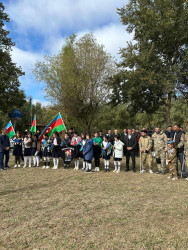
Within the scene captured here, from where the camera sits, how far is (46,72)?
2775 cm

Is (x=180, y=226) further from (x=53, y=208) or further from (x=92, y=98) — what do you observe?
(x=92, y=98)

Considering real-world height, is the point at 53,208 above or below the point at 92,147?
below

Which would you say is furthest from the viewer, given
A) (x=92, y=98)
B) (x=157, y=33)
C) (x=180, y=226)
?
(x=92, y=98)

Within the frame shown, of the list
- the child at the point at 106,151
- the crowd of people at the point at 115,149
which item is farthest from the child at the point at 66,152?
the child at the point at 106,151

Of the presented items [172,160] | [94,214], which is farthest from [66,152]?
[94,214]

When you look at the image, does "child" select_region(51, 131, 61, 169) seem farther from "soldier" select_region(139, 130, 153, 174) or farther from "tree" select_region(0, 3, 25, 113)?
"tree" select_region(0, 3, 25, 113)

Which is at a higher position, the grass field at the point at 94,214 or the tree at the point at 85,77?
the tree at the point at 85,77

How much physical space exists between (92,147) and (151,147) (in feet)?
9.84

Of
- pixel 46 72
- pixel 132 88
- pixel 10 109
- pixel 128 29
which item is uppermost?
pixel 128 29

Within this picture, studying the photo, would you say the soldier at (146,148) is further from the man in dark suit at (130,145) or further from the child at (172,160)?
the child at (172,160)

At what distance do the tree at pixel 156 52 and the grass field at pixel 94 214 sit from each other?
12487 mm

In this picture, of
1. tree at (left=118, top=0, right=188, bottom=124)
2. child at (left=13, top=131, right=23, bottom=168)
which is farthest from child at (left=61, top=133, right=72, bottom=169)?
tree at (left=118, top=0, right=188, bottom=124)

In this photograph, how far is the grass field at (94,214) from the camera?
3752mm

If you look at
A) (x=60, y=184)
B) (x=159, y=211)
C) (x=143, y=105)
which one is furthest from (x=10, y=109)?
(x=159, y=211)
